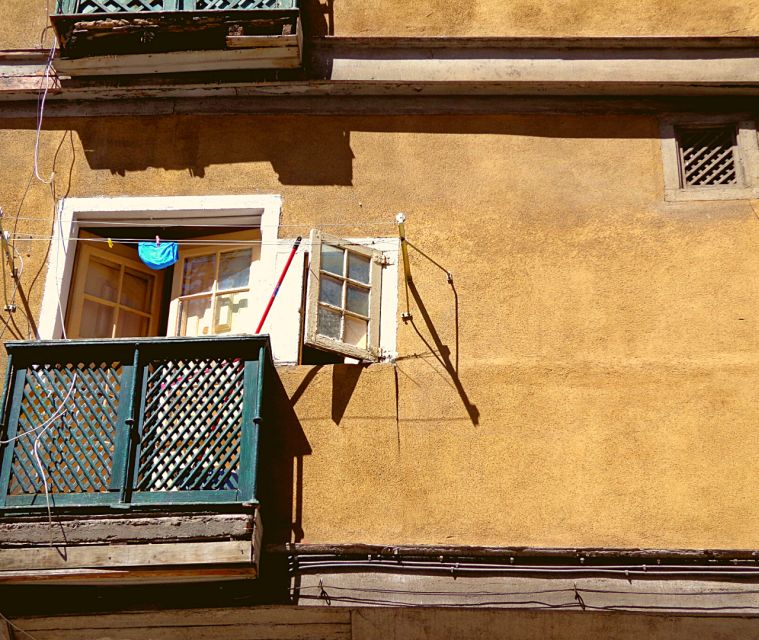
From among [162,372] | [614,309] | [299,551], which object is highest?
[614,309]

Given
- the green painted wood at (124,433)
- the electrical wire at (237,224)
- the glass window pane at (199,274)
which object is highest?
the electrical wire at (237,224)

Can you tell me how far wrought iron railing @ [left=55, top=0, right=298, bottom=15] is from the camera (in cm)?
870

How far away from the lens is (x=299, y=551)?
7.40 m

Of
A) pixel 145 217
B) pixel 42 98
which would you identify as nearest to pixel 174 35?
pixel 42 98

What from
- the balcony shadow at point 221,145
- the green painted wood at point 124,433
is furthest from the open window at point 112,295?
the green painted wood at point 124,433

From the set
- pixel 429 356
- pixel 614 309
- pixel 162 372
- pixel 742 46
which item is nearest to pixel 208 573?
pixel 162 372

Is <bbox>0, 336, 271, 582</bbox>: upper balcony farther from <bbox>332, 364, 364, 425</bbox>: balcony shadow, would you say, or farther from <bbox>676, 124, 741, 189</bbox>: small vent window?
<bbox>676, 124, 741, 189</bbox>: small vent window

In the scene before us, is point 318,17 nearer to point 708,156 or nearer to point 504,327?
point 504,327

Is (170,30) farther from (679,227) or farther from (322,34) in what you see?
(679,227)

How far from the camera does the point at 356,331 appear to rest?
26.3ft

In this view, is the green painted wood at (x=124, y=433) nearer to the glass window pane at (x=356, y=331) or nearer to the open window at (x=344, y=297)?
the open window at (x=344, y=297)

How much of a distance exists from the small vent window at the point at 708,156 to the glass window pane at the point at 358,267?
8.69ft

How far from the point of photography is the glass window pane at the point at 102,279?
8922 millimetres

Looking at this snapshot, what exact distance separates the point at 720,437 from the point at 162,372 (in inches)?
161
